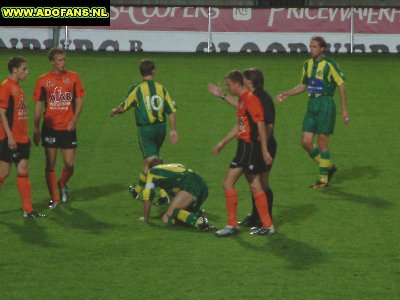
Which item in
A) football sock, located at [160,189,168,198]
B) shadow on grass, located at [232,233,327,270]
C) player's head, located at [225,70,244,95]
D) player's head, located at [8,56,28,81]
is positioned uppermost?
player's head, located at [8,56,28,81]

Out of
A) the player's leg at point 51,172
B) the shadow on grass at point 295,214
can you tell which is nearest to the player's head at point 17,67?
the player's leg at point 51,172

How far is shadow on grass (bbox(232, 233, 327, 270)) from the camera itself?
11.4 m

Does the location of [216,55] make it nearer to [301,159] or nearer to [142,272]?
[301,159]

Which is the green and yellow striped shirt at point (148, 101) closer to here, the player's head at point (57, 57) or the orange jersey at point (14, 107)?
the player's head at point (57, 57)

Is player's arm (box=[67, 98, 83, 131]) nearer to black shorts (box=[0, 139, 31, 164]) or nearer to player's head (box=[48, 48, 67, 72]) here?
player's head (box=[48, 48, 67, 72])

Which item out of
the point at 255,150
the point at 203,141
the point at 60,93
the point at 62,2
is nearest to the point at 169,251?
the point at 255,150

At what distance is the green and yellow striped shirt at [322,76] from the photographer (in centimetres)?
1519

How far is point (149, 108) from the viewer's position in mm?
13938

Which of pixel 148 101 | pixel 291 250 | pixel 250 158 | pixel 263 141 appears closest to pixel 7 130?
pixel 148 101

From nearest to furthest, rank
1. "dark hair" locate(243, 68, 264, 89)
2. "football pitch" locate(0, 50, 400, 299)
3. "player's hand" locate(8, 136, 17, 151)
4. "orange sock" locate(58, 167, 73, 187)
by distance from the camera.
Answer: "football pitch" locate(0, 50, 400, 299) → "dark hair" locate(243, 68, 264, 89) → "player's hand" locate(8, 136, 17, 151) → "orange sock" locate(58, 167, 73, 187)

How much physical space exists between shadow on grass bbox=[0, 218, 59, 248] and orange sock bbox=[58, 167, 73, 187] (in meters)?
1.03

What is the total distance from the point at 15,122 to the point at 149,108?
5.86 feet

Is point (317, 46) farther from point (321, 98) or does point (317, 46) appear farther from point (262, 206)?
point (262, 206)

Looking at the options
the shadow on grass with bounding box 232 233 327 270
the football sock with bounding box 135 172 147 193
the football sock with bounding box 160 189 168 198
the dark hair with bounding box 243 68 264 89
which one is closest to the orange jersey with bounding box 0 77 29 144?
the football sock with bounding box 135 172 147 193
